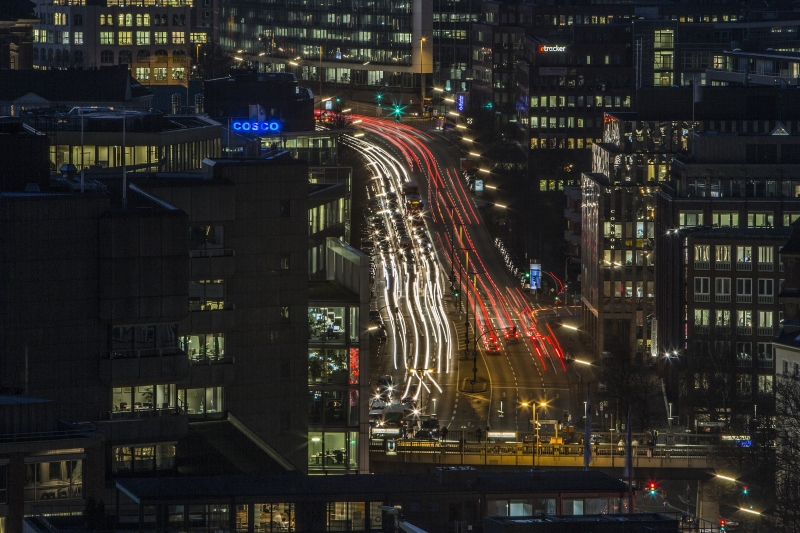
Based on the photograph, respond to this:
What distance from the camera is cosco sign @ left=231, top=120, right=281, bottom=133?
17412 cm

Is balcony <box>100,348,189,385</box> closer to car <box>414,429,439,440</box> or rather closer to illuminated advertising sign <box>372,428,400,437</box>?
illuminated advertising sign <box>372,428,400,437</box>

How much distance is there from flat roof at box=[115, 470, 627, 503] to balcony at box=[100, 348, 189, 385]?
24.4 feet

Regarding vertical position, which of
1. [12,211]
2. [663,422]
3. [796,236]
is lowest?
[663,422]

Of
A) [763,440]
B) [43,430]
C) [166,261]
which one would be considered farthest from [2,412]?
[763,440]

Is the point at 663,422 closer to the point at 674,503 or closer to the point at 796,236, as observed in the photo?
the point at 796,236

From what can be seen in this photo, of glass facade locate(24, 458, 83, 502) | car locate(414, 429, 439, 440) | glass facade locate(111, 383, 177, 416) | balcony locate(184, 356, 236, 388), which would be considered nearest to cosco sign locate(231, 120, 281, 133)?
car locate(414, 429, 439, 440)

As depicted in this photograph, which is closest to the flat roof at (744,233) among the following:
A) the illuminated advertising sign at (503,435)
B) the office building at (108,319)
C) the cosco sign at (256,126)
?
the cosco sign at (256,126)

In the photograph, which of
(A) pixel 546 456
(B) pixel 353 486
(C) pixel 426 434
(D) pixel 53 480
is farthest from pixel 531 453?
(D) pixel 53 480

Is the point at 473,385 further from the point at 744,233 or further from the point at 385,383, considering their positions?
the point at 744,233

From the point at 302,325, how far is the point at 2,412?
32922mm

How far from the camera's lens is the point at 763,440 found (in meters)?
143

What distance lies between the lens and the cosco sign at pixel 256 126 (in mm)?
174125

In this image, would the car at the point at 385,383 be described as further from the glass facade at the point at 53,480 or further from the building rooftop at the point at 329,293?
the glass facade at the point at 53,480

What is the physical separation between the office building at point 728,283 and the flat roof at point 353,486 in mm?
92586
